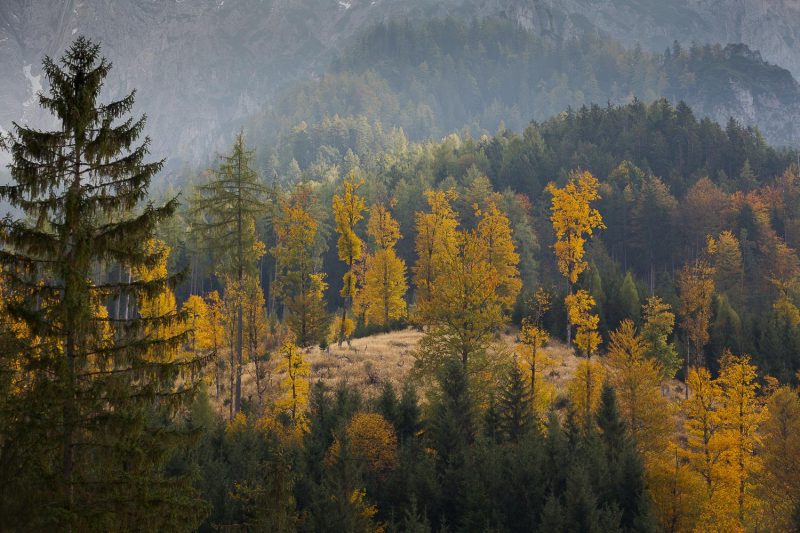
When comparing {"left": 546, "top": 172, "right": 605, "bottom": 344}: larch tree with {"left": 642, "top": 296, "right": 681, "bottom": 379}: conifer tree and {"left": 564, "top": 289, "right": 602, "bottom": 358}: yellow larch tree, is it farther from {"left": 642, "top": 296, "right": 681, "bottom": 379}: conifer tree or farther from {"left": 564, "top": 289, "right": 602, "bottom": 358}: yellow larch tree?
{"left": 642, "top": 296, "right": 681, "bottom": 379}: conifer tree

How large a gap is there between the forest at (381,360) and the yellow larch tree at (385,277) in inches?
10.6

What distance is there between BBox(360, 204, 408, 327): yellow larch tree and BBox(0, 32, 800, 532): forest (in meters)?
0.27

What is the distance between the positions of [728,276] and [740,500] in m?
42.1

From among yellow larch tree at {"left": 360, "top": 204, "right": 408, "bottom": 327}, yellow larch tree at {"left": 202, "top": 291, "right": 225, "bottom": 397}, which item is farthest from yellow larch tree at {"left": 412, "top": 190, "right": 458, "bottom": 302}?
yellow larch tree at {"left": 202, "top": 291, "right": 225, "bottom": 397}

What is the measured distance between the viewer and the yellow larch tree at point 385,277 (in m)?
54.7

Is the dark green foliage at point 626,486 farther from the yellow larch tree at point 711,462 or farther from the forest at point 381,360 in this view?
the yellow larch tree at point 711,462

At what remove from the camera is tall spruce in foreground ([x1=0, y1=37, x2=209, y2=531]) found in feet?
37.5

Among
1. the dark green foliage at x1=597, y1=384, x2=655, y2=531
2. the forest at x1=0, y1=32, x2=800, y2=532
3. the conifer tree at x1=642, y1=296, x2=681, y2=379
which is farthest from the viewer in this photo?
the conifer tree at x1=642, y1=296, x2=681, y2=379

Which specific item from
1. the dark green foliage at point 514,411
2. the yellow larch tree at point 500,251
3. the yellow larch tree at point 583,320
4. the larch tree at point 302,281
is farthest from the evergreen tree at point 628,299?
the larch tree at point 302,281

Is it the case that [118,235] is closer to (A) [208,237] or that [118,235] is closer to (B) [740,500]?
(A) [208,237]

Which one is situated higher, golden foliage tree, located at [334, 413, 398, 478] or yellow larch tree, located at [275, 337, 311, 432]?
yellow larch tree, located at [275, 337, 311, 432]

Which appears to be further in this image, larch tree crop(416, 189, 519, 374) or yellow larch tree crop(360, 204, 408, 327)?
yellow larch tree crop(360, 204, 408, 327)

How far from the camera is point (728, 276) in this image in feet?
237

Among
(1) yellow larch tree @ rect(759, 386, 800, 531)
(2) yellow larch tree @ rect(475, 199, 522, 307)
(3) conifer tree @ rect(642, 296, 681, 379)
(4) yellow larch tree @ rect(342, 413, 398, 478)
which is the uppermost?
(2) yellow larch tree @ rect(475, 199, 522, 307)
